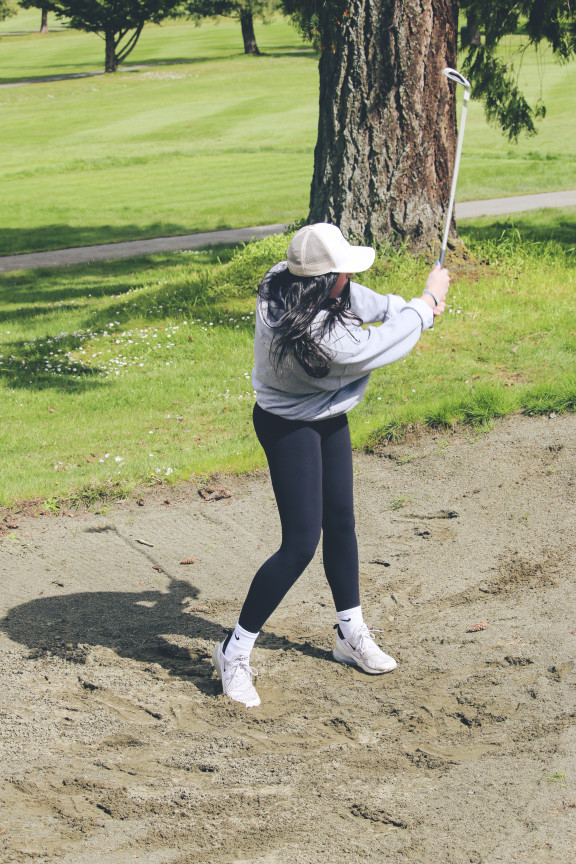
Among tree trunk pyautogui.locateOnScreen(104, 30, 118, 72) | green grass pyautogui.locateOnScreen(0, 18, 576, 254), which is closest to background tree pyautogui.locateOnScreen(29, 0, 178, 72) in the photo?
tree trunk pyautogui.locateOnScreen(104, 30, 118, 72)

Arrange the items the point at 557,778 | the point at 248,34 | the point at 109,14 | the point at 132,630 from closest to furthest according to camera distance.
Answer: the point at 557,778
the point at 132,630
the point at 109,14
the point at 248,34

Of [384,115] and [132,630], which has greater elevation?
[384,115]

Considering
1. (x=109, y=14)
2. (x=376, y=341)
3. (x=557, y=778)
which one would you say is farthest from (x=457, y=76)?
(x=109, y=14)

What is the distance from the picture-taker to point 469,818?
2.87m

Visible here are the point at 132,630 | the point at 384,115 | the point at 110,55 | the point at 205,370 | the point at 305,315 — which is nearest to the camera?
the point at 305,315

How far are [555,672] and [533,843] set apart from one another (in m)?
1.10

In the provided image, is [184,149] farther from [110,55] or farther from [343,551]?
[110,55]

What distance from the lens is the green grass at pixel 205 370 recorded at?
21.0ft

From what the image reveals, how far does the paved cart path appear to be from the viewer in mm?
14130

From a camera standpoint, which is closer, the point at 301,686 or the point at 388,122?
the point at 301,686

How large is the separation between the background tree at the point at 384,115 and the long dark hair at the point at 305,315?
19.9ft

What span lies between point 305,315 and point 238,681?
1.54 metres

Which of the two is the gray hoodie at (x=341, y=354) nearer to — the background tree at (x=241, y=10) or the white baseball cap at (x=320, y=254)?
the white baseball cap at (x=320, y=254)

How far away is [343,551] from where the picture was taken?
3.88 m
